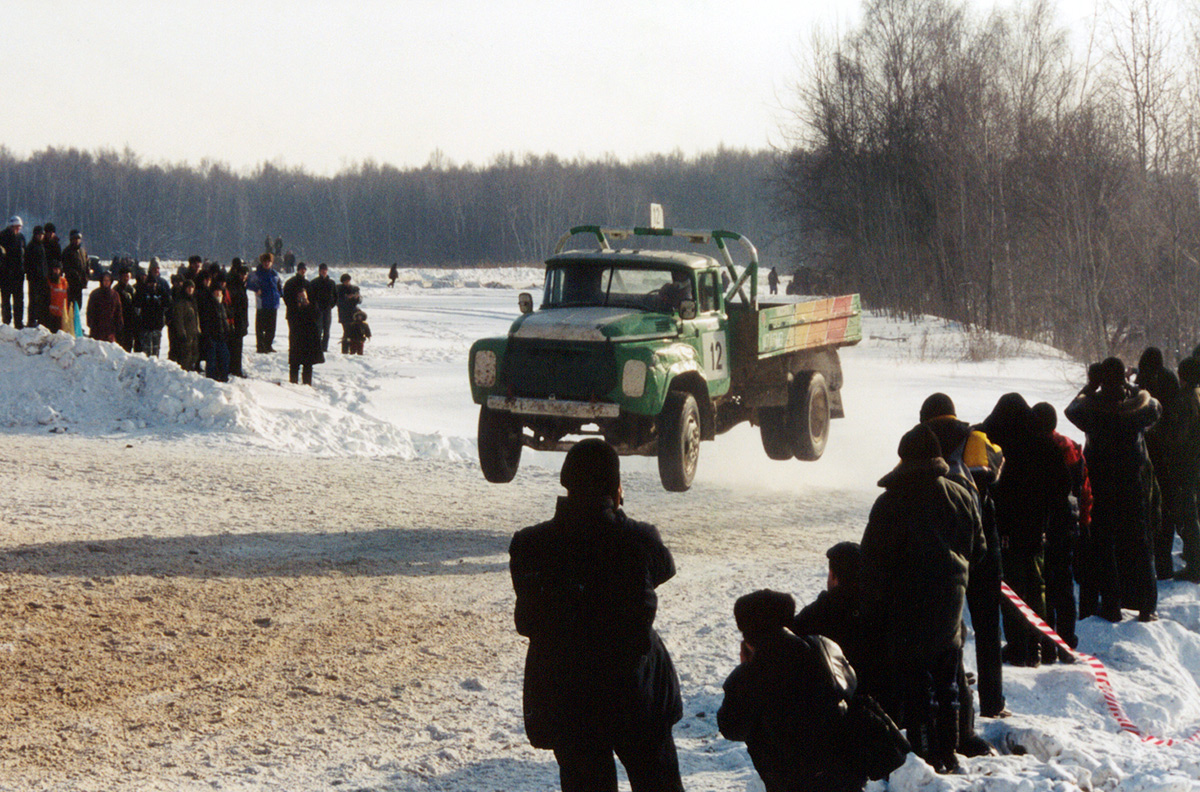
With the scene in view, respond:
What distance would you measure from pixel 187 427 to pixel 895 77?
37.1 meters

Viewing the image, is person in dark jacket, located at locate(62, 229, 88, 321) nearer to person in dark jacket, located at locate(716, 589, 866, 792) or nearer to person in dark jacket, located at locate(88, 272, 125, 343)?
person in dark jacket, located at locate(88, 272, 125, 343)

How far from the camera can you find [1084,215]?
30.7 metres

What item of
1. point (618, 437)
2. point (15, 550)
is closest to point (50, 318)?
point (15, 550)

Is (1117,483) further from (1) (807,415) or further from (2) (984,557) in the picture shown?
(1) (807,415)

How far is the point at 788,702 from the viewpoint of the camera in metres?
3.94

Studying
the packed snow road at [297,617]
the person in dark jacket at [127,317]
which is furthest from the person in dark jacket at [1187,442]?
the person in dark jacket at [127,317]

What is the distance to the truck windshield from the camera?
11500 mm

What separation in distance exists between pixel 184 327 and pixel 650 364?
10494 millimetres

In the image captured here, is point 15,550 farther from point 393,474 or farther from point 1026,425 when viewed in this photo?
point 1026,425

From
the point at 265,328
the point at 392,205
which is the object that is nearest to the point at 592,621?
the point at 265,328

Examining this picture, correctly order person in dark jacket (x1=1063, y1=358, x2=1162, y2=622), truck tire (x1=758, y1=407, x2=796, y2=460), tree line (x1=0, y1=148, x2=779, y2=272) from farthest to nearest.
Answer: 1. tree line (x1=0, y1=148, x2=779, y2=272)
2. truck tire (x1=758, y1=407, x2=796, y2=460)
3. person in dark jacket (x1=1063, y1=358, x2=1162, y2=622)

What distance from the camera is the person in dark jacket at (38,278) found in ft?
63.1

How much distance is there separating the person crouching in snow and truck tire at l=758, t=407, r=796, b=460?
13879mm

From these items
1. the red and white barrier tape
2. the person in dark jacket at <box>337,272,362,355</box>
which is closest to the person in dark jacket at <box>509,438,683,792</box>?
the red and white barrier tape
